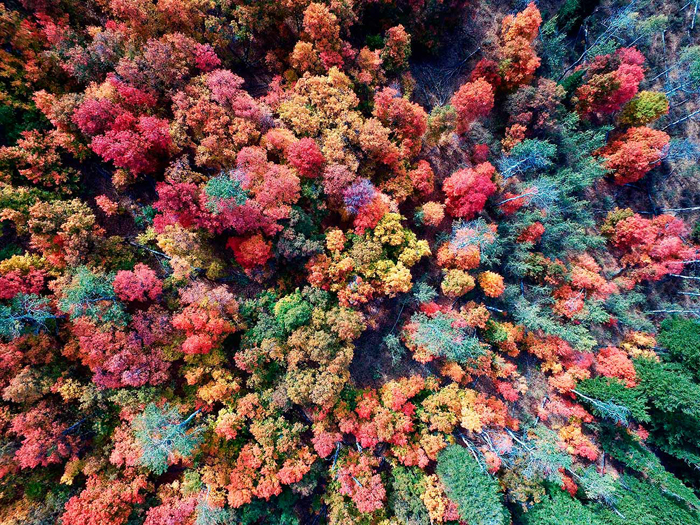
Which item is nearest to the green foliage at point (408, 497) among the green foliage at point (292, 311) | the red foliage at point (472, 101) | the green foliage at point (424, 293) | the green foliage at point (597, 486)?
the green foliage at point (424, 293)

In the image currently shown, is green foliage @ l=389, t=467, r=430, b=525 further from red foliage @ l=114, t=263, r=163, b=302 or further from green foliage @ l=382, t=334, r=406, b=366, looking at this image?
red foliage @ l=114, t=263, r=163, b=302

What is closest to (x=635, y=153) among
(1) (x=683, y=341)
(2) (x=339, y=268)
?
(1) (x=683, y=341)

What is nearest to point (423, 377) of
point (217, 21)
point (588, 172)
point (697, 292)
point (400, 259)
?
point (400, 259)

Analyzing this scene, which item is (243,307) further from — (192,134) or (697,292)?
(697,292)

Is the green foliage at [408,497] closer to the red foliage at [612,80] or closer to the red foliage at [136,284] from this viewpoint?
the red foliage at [136,284]

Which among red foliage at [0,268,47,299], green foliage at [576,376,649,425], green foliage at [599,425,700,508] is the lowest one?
red foliage at [0,268,47,299]

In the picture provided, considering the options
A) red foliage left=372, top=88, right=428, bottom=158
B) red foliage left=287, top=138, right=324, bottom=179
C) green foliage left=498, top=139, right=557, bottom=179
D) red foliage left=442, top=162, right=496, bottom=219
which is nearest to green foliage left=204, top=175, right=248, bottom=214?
red foliage left=287, top=138, right=324, bottom=179

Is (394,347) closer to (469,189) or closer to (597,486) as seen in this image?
(469,189)
